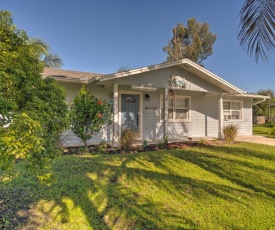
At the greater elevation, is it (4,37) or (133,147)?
(4,37)

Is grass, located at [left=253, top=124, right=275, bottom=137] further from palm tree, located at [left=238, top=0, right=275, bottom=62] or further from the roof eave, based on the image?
palm tree, located at [left=238, top=0, right=275, bottom=62]

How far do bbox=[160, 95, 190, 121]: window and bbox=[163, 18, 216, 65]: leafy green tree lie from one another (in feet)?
50.4

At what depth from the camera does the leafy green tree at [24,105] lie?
5.38 ft

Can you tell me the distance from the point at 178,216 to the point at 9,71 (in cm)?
301

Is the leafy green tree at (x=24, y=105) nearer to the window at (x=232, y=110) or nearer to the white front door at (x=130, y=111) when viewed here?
the white front door at (x=130, y=111)

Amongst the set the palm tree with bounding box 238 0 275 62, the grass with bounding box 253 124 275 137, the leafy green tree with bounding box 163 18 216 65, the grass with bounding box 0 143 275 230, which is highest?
the leafy green tree with bounding box 163 18 216 65

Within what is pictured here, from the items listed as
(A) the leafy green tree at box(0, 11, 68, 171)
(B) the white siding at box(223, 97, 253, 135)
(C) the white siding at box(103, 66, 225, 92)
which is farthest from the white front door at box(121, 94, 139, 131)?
(B) the white siding at box(223, 97, 253, 135)

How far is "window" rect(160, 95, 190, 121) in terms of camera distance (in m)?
10.6

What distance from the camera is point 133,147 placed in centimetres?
775

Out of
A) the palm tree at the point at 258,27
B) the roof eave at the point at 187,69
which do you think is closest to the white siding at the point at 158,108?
the roof eave at the point at 187,69

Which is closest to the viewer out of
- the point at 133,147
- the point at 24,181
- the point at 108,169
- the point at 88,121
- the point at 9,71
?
the point at 9,71

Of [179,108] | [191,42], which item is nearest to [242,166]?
[179,108]

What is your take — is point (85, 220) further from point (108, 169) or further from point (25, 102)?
point (108, 169)

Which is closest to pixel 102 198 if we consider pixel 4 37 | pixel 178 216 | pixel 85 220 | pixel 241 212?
pixel 85 220
